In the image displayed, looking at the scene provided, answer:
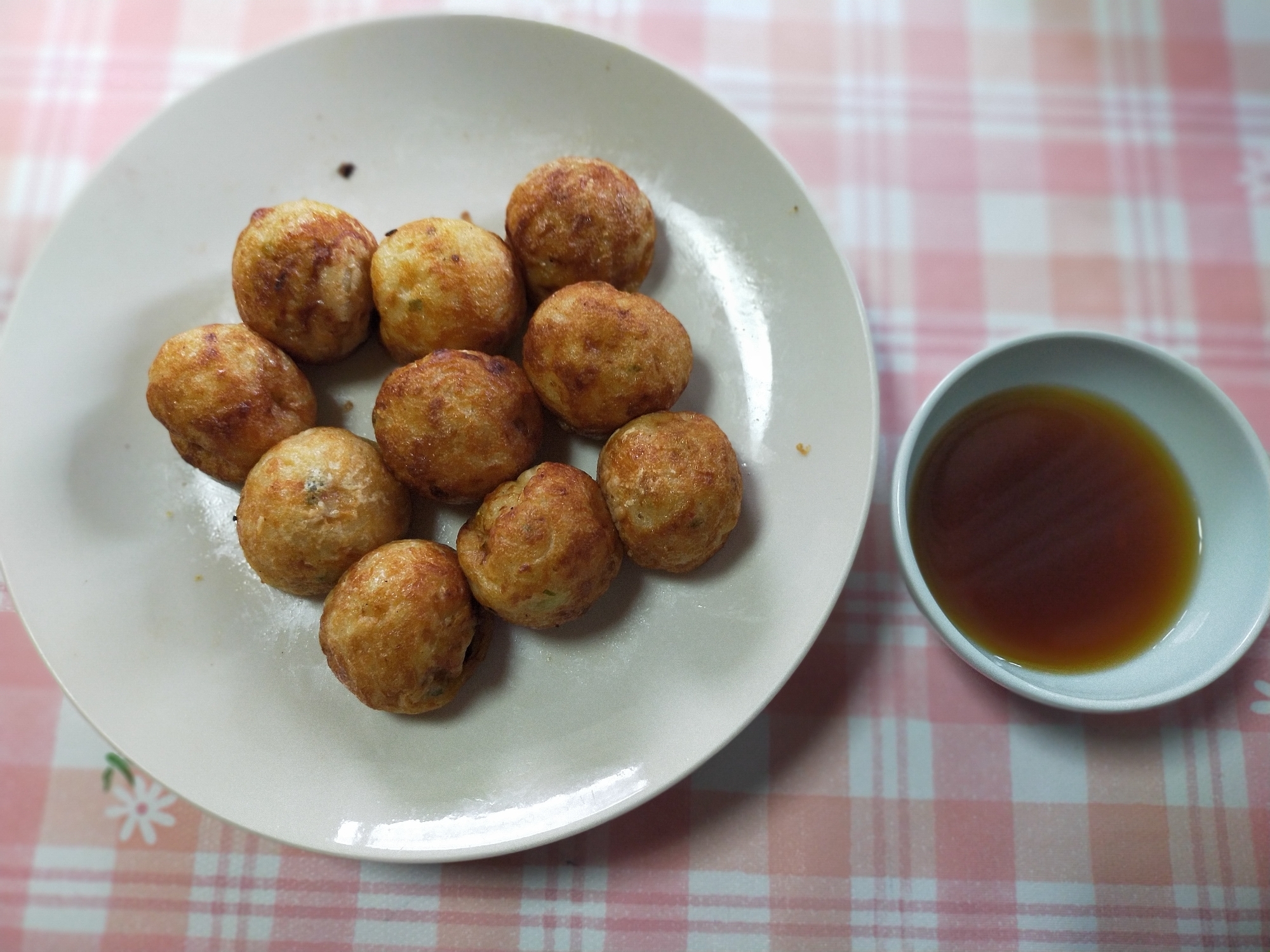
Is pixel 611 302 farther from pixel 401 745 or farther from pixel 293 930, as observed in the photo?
pixel 293 930

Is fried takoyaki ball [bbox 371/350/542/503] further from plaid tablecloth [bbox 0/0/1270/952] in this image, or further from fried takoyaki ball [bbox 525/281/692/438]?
plaid tablecloth [bbox 0/0/1270/952]

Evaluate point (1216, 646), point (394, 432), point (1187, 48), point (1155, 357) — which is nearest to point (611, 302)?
point (394, 432)

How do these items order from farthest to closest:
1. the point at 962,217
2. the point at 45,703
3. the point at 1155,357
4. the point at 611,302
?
the point at 962,217 → the point at 45,703 → the point at 1155,357 → the point at 611,302

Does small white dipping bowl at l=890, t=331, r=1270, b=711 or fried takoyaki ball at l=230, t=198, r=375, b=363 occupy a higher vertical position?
fried takoyaki ball at l=230, t=198, r=375, b=363

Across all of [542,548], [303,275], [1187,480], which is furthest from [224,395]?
[1187,480]

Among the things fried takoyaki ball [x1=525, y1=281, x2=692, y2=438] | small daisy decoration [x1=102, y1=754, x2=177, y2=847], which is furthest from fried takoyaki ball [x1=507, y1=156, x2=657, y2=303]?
small daisy decoration [x1=102, y1=754, x2=177, y2=847]
